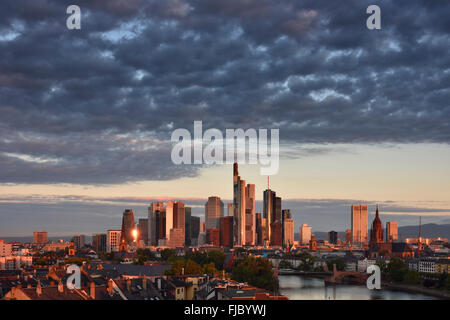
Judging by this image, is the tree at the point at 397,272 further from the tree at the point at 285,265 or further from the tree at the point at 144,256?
the tree at the point at 285,265

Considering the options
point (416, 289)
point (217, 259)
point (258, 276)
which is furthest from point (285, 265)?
point (258, 276)

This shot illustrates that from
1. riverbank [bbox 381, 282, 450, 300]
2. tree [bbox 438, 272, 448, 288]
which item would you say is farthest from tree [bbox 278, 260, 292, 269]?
tree [bbox 438, 272, 448, 288]

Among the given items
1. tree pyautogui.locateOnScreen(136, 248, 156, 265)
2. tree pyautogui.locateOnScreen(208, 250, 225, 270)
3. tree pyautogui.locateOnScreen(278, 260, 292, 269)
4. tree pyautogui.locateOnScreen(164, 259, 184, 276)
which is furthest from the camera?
tree pyautogui.locateOnScreen(278, 260, 292, 269)

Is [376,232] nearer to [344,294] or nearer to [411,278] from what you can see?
[411,278]

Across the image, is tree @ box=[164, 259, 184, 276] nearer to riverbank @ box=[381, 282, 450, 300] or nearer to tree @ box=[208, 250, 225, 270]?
tree @ box=[208, 250, 225, 270]

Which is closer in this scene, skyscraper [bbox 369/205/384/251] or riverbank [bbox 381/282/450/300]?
riverbank [bbox 381/282/450/300]

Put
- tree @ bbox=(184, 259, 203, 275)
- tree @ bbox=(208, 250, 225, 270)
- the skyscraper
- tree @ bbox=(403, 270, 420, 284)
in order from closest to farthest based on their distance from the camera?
tree @ bbox=(184, 259, 203, 275) → tree @ bbox=(403, 270, 420, 284) → tree @ bbox=(208, 250, 225, 270) → the skyscraper
